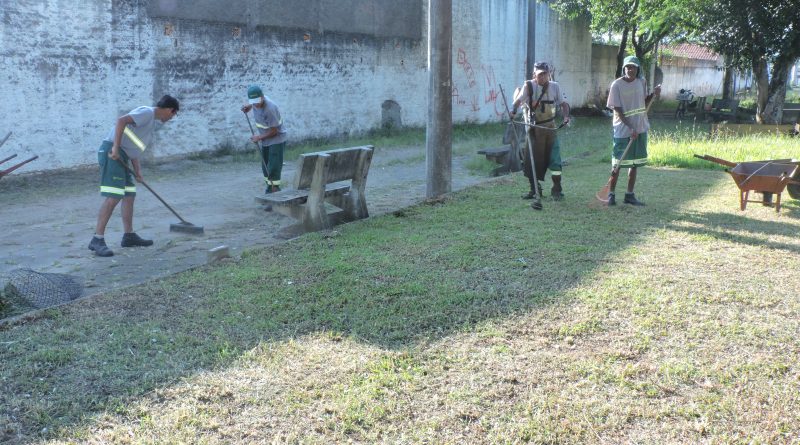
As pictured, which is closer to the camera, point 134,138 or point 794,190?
point 134,138

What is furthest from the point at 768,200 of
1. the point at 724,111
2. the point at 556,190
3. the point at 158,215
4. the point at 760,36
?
the point at 724,111

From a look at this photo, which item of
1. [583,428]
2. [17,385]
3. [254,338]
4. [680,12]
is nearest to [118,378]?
[17,385]

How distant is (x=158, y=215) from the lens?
8.75m

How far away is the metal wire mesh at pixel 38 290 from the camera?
5.04 metres

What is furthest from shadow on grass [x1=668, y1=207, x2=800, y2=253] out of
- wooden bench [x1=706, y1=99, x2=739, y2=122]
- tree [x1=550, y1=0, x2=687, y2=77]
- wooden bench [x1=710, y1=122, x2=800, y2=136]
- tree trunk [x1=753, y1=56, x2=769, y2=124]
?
wooden bench [x1=706, y1=99, x2=739, y2=122]

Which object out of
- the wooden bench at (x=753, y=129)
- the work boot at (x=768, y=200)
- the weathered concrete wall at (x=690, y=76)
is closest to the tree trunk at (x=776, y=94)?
the wooden bench at (x=753, y=129)

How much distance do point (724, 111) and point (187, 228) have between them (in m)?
20.2

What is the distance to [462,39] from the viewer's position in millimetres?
20875

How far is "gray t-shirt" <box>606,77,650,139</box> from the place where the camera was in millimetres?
8008

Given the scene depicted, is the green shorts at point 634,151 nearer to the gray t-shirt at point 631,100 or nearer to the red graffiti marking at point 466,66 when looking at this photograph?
the gray t-shirt at point 631,100

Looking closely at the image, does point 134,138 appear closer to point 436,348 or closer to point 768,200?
point 436,348

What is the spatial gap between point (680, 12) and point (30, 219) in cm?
1611

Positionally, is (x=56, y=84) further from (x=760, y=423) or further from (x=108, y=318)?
(x=760, y=423)

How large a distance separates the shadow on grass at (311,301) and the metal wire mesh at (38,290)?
0.31 meters
